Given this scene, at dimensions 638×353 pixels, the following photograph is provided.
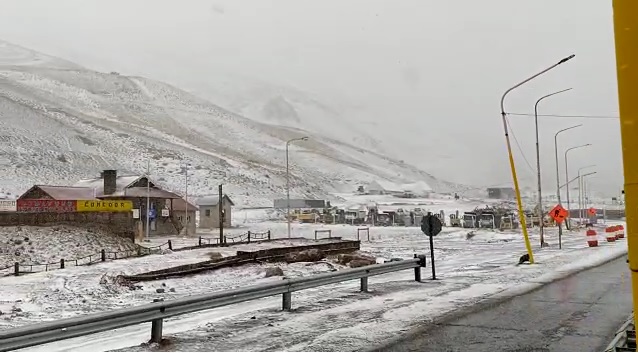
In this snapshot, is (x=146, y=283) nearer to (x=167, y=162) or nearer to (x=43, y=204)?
→ (x=43, y=204)

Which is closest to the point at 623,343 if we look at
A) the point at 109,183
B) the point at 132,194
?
the point at 132,194

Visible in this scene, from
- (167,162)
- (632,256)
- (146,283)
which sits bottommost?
(146,283)

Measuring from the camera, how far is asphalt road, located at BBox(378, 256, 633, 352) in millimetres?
7875

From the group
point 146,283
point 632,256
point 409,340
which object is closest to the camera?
point 632,256

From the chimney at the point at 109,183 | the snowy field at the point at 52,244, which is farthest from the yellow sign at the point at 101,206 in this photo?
the chimney at the point at 109,183

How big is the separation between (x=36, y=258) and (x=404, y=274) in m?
30.3

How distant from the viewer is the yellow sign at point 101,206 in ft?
177

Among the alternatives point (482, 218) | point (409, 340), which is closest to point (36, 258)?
point (409, 340)

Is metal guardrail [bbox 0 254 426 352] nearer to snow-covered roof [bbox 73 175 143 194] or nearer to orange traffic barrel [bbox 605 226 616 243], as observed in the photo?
orange traffic barrel [bbox 605 226 616 243]

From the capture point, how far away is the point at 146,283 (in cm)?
2462

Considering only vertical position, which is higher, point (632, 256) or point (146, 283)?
point (632, 256)

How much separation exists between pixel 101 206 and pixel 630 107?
190 ft

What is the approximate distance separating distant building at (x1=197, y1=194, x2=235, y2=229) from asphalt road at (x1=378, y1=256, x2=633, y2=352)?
7784 cm

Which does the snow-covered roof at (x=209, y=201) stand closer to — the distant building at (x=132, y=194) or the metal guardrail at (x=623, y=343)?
the distant building at (x=132, y=194)
